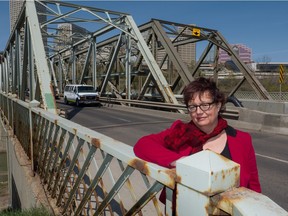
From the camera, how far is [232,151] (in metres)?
1.81

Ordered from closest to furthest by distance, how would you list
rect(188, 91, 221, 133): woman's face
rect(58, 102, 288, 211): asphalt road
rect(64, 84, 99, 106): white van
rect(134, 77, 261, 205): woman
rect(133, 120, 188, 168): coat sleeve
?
1. rect(133, 120, 188, 168): coat sleeve
2. rect(134, 77, 261, 205): woman
3. rect(188, 91, 221, 133): woman's face
4. rect(58, 102, 288, 211): asphalt road
5. rect(64, 84, 99, 106): white van

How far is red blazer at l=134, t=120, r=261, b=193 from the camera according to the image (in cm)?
166

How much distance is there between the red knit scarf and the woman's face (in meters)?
0.05

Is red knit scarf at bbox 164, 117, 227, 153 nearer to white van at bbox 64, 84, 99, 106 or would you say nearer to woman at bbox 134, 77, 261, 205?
woman at bbox 134, 77, 261, 205

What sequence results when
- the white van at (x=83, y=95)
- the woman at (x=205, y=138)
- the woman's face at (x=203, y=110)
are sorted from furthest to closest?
the white van at (x=83, y=95) → the woman's face at (x=203, y=110) → the woman at (x=205, y=138)

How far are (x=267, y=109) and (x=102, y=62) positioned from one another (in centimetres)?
2609

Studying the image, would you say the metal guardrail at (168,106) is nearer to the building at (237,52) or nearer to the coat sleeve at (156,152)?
the coat sleeve at (156,152)

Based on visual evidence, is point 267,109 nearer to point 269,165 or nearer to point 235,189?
point 269,165

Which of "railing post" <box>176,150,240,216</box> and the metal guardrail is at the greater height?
"railing post" <box>176,150,240,216</box>

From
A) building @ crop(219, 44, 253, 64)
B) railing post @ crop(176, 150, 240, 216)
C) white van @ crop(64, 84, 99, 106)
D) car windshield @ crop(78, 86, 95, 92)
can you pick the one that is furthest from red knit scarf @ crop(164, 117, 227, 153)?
car windshield @ crop(78, 86, 95, 92)

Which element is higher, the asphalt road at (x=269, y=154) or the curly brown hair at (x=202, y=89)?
the curly brown hair at (x=202, y=89)

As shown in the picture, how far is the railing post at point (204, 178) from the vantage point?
1.05 metres

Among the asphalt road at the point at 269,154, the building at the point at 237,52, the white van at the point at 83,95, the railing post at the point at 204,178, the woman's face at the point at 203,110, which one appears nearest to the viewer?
the railing post at the point at 204,178

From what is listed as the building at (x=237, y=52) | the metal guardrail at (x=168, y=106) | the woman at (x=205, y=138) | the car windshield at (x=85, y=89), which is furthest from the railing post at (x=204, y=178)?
the car windshield at (x=85, y=89)
